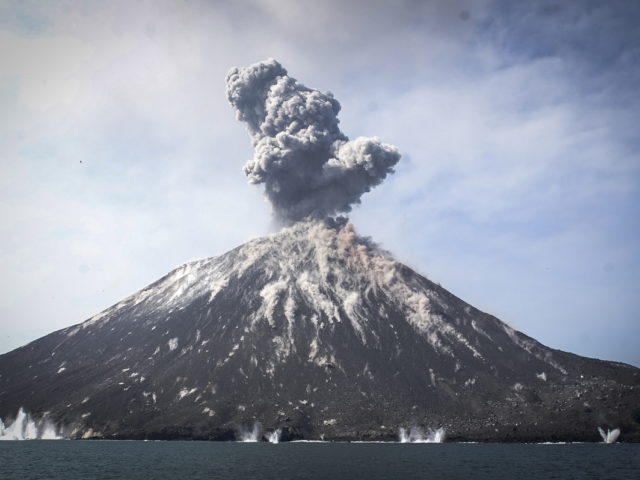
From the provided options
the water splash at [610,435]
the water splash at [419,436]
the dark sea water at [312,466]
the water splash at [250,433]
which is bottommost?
the dark sea water at [312,466]

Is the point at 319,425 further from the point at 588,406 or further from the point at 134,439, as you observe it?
the point at 588,406

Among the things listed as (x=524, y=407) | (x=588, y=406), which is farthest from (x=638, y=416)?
(x=524, y=407)

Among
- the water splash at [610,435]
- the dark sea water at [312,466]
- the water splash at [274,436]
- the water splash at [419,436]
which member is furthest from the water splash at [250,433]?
the water splash at [610,435]

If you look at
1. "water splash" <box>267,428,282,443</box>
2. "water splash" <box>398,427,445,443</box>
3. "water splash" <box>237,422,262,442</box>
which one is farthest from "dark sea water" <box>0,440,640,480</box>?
"water splash" <box>237,422,262,442</box>

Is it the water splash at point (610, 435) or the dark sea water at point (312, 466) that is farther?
the water splash at point (610, 435)

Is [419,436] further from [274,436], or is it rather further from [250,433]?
[250,433]

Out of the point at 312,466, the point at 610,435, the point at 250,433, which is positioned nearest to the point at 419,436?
the point at 250,433

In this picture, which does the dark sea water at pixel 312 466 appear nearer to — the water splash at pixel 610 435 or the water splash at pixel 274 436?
the water splash at pixel 610 435
